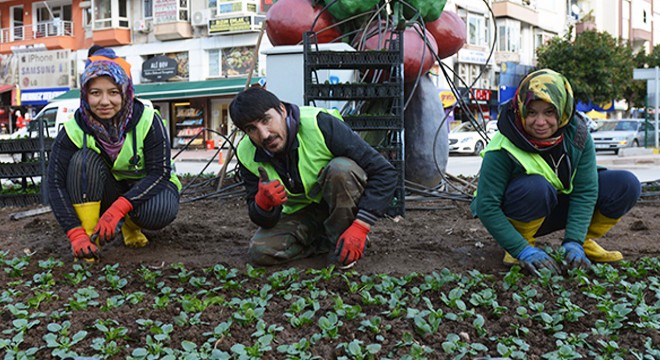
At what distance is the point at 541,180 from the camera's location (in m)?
3.18

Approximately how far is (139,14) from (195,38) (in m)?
3.25

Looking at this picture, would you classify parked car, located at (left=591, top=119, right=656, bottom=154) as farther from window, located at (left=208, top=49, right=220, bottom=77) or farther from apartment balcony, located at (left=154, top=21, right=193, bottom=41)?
apartment balcony, located at (left=154, top=21, right=193, bottom=41)

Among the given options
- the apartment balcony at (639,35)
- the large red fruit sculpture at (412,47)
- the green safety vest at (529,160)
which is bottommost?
the green safety vest at (529,160)

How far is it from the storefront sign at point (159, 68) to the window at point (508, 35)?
1472 centimetres

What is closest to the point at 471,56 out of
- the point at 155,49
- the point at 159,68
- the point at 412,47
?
the point at 159,68

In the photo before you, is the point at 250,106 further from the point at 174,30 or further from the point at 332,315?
the point at 174,30

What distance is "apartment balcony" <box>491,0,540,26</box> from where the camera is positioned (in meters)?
31.9

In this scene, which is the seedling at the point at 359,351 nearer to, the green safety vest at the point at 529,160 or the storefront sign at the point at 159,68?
the green safety vest at the point at 529,160

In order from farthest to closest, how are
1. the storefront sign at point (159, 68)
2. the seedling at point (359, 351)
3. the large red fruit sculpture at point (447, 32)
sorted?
the storefront sign at point (159, 68), the large red fruit sculpture at point (447, 32), the seedling at point (359, 351)

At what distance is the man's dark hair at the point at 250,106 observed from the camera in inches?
120

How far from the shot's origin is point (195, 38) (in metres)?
28.5

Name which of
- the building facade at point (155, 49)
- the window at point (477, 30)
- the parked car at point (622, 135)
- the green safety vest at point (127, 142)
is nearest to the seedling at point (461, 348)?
the green safety vest at point (127, 142)

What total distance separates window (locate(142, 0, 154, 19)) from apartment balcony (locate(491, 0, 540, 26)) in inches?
579

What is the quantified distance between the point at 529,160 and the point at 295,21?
320 centimetres
